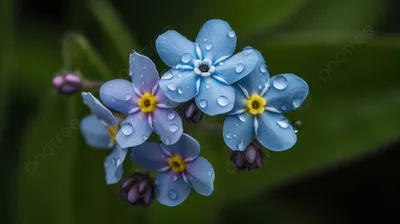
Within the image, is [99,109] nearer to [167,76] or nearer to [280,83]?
[167,76]

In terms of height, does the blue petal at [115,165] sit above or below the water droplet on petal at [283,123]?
below

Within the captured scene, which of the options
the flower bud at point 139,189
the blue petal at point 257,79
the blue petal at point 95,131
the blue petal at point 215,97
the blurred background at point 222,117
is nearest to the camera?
the blue petal at point 215,97

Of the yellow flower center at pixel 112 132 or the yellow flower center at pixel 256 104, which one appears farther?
the yellow flower center at pixel 112 132

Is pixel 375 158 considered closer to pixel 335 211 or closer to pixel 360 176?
pixel 360 176

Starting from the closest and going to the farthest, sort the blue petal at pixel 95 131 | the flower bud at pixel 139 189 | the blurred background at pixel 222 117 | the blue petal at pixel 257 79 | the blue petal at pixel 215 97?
the blue petal at pixel 215 97 → the blue petal at pixel 257 79 → the flower bud at pixel 139 189 → the blue petal at pixel 95 131 → the blurred background at pixel 222 117

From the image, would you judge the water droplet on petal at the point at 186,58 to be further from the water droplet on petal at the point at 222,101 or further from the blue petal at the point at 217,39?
the water droplet on petal at the point at 222,101

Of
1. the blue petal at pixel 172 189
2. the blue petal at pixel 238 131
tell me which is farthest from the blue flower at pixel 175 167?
the blue petal at pixel 238 131

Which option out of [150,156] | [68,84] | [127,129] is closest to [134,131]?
[127,129]
